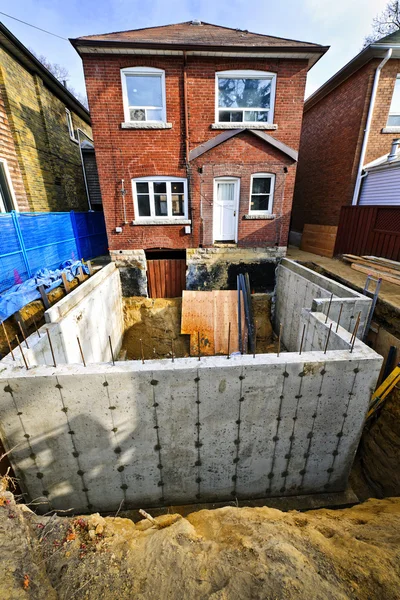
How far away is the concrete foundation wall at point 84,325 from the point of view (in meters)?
4.78

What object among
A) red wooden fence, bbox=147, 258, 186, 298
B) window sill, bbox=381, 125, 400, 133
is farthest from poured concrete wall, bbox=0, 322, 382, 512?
window sill, bbox=381, 125, 400, 133

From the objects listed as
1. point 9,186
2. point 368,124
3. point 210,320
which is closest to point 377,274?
point 210,320

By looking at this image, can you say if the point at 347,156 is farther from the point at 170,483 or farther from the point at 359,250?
the point at 170,483

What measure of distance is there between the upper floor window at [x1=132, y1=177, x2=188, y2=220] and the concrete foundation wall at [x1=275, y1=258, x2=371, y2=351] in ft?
15.3

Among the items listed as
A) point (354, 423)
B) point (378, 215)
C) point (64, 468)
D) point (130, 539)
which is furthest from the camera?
point (378, 215)

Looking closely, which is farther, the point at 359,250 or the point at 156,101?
the point at 359,250

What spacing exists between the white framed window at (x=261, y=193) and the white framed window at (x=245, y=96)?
1847mm

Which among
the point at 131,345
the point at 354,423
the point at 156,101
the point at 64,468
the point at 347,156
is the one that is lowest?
the point at 131,345

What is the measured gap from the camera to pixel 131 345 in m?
9.91

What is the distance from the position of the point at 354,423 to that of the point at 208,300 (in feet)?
21.5

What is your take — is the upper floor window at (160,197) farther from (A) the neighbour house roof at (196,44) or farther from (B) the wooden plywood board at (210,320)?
(A) the neighbour house roof at (196,44)

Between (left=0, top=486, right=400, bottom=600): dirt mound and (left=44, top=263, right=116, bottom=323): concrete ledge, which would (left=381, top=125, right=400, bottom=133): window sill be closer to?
(left=44, top=263, right=116, bottom=323): concrete ledge

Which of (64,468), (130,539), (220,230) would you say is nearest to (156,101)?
(220,230)

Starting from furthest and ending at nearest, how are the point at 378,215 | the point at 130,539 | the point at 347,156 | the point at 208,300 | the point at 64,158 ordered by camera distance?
the point at 64,158, the point at 347,156, the point at 208,300, the point at 378,215, the point at 130,539
